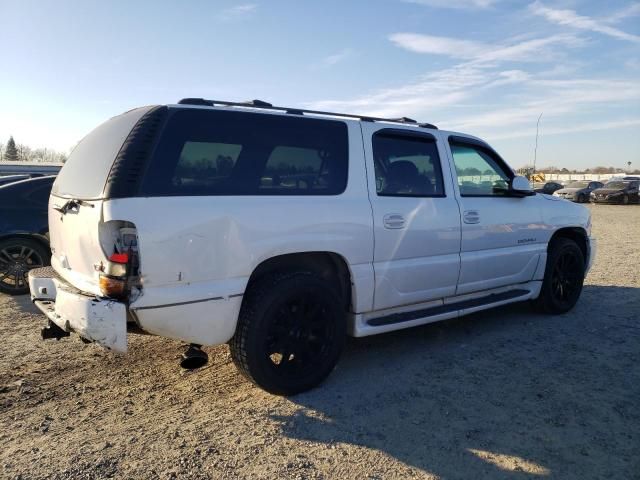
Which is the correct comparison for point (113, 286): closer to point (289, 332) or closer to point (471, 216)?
point (289, 332)

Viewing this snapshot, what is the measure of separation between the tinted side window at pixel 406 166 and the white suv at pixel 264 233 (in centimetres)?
1

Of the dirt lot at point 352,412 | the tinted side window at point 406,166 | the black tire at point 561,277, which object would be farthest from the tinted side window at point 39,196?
the black tire at point 561,277

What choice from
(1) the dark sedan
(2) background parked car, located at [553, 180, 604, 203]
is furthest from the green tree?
(1) the dark sedan

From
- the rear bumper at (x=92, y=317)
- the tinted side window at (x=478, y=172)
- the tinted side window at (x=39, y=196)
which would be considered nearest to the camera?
the rear bumper at (x=92, y=317)

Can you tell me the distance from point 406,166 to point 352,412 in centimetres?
207

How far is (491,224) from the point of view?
471cm

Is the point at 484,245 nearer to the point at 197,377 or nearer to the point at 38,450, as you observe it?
the point at 197,377

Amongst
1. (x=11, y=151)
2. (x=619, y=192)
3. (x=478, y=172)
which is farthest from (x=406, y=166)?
(x=11, y=151)

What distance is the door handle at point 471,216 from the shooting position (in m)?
4.46

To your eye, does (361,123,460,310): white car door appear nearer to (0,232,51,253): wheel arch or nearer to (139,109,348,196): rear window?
Result: (139,109,348,196): rear window

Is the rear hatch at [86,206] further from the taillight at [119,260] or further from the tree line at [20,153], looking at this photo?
the tree line at [20,153]

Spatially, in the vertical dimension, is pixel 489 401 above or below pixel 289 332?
below

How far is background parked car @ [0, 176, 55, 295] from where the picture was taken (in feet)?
21.1

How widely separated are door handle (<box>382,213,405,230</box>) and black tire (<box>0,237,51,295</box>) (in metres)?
4.92
